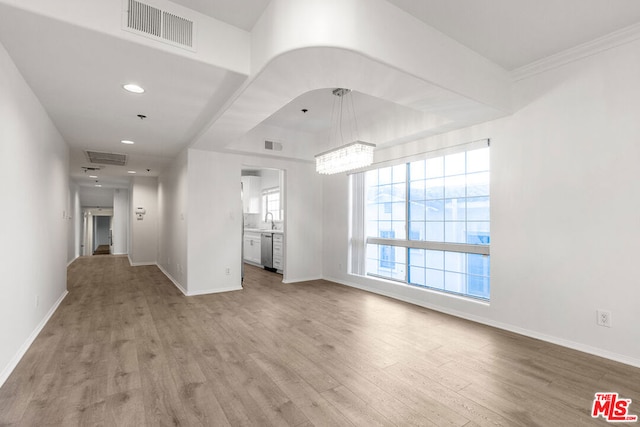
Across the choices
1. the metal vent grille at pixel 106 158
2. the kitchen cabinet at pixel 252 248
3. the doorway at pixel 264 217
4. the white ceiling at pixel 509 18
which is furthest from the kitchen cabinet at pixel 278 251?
the white ceiling at pixel 509 18

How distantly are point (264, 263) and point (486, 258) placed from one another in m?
5.38

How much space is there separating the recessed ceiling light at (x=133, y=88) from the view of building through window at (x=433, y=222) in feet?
12.1

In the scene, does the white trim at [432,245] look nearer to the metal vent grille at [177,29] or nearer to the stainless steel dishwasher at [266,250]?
the stainless steel dishwasher at [266,250]

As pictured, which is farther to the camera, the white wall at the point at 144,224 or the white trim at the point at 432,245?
the white wall at the point at 144,224

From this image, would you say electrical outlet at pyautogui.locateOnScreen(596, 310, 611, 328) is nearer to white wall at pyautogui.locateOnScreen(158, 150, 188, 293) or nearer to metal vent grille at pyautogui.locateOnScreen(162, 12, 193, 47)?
metal vent grille at pyautogui.locateOnScreen(162, 12, 193, 47)

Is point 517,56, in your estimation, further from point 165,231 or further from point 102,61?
point 165,231

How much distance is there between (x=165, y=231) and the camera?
757cm

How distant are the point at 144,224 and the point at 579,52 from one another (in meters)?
10.1

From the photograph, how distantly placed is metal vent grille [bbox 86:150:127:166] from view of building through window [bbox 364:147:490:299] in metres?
5.16

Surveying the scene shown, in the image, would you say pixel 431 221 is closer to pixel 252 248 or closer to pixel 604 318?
pixel 604 318

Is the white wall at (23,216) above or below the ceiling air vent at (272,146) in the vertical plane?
below

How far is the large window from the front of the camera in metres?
4.07

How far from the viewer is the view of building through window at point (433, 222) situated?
4066mm

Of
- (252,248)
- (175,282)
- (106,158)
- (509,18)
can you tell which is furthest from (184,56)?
(252,248)
